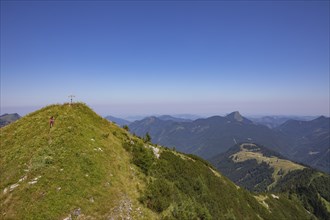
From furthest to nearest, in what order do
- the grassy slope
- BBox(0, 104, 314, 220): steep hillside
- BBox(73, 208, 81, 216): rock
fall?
1. BBox(0, 104, 314, 220): steep hillside
2. the grassy slope
3. BBox(73, 208, 81, 216): rock

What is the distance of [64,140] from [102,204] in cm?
1003

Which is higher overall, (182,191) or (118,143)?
(118,143)

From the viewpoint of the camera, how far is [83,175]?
25469 mm

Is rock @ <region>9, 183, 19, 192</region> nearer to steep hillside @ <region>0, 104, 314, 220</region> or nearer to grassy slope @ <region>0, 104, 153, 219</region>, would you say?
steep hillside @ <region>0, 104, 314, 220</region>

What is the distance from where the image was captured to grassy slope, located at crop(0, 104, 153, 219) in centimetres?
2191

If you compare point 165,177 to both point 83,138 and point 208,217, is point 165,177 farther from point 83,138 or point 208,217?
point 83,138

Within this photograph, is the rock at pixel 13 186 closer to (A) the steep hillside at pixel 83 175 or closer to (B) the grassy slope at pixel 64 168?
(A) the steep hillside at pixel 83 175

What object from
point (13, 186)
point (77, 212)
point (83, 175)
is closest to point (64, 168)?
point (83, 175)

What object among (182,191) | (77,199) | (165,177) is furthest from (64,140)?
(182,191)

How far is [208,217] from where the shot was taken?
3153cm

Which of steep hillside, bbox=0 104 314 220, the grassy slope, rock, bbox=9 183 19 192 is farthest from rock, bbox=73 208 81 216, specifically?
rock, bbox=9 183 19 192

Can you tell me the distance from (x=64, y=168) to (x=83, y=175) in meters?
2.03

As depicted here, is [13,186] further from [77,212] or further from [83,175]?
[77,212]

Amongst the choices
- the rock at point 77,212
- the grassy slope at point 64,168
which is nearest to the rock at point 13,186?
the grassy slope at point 64,168
